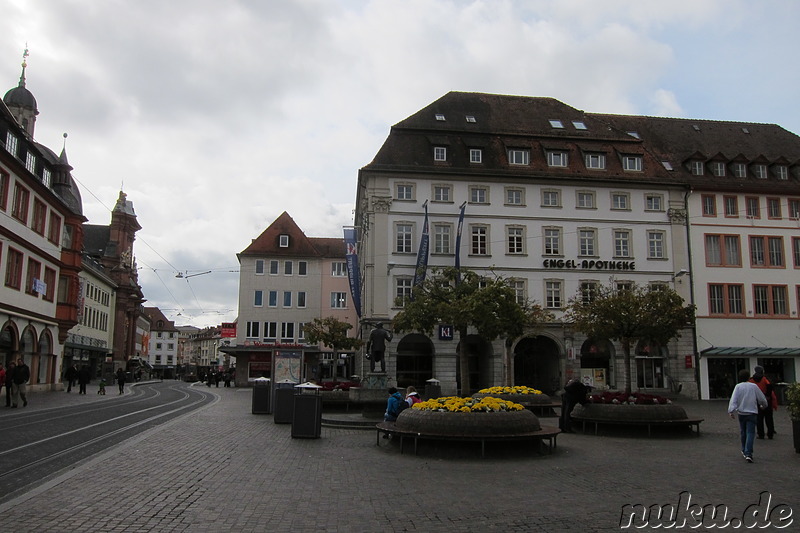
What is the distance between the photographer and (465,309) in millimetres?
Result: 31234

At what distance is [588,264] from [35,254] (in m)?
33.2

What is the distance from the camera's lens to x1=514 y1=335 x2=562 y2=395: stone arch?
1820 inches

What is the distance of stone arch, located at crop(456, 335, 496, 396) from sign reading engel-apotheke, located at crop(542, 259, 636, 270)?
21.6ft

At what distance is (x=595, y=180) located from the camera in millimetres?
47219

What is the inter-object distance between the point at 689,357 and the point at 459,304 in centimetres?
2130

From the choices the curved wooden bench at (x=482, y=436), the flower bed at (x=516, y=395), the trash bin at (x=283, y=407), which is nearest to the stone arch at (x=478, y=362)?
the flower bed at (x=516, y=395)

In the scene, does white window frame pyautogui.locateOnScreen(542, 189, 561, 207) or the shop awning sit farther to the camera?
white window frame pyautogui.locateOnScreen(542, 189, 561, 207)

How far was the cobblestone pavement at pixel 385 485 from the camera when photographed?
7879 millimetres

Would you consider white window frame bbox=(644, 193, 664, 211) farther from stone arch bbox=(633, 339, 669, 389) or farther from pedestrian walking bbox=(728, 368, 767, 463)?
pedestrian walking bbox=(728, 368, 767, 463)

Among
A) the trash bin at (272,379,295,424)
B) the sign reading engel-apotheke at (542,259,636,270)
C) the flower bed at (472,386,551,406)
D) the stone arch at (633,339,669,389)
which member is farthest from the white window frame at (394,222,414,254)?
the trash bin at (272,379,295,424)

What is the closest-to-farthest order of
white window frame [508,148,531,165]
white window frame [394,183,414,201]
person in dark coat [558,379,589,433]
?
person in dark coat [558,379,589,433], white window frame [394,183,414,201], white window frame [508,148,531,165]

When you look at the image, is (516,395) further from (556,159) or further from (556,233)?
(556,159)

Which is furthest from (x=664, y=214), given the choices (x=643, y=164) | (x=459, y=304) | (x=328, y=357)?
(x=328, y=357)

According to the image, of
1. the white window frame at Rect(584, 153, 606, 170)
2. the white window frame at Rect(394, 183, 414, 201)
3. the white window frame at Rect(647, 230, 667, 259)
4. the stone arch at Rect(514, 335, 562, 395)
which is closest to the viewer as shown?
the white window frame at Rect(394, 183, 414, 201)
